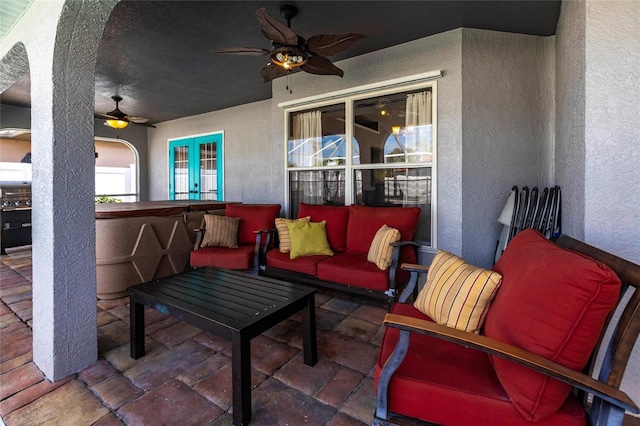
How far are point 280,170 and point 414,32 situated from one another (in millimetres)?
2376

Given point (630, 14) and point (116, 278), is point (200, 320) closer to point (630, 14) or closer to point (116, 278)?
point (116, 278)

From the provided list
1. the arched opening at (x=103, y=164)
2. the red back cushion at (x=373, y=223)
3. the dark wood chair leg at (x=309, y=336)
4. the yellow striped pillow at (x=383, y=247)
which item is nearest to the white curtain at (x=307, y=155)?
the red back cushion at (x=373, y=223)

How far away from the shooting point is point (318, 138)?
13.9 ft

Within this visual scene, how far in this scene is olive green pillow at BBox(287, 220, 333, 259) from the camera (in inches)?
124

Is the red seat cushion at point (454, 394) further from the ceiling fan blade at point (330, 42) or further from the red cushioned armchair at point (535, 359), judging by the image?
the ceiling fan blade at point (330, 42)

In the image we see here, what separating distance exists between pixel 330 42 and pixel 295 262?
1.98m

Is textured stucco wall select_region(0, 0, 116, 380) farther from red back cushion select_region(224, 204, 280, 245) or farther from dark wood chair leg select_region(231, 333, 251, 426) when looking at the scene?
red back cushion select_region(224, 204, 280, 245)

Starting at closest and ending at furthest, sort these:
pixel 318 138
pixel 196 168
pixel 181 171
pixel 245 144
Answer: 1. pixel 318 138
2. pixel 245 144
3. pixel 196 168
4. pixel 181 171

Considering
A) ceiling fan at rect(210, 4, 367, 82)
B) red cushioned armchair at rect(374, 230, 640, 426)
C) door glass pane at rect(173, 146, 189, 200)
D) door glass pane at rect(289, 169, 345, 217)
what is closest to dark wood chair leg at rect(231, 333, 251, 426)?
red cushioned armchair at rect(374, 230, 640, 426)

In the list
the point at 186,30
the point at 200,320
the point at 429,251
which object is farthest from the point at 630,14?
the point at 186,30

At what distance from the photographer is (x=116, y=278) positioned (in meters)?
3.07

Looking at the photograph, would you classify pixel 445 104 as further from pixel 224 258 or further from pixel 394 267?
pixel 224 258

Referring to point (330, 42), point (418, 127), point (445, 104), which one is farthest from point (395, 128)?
point (330, 42)

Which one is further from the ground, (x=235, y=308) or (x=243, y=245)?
(x=243, y=245)
